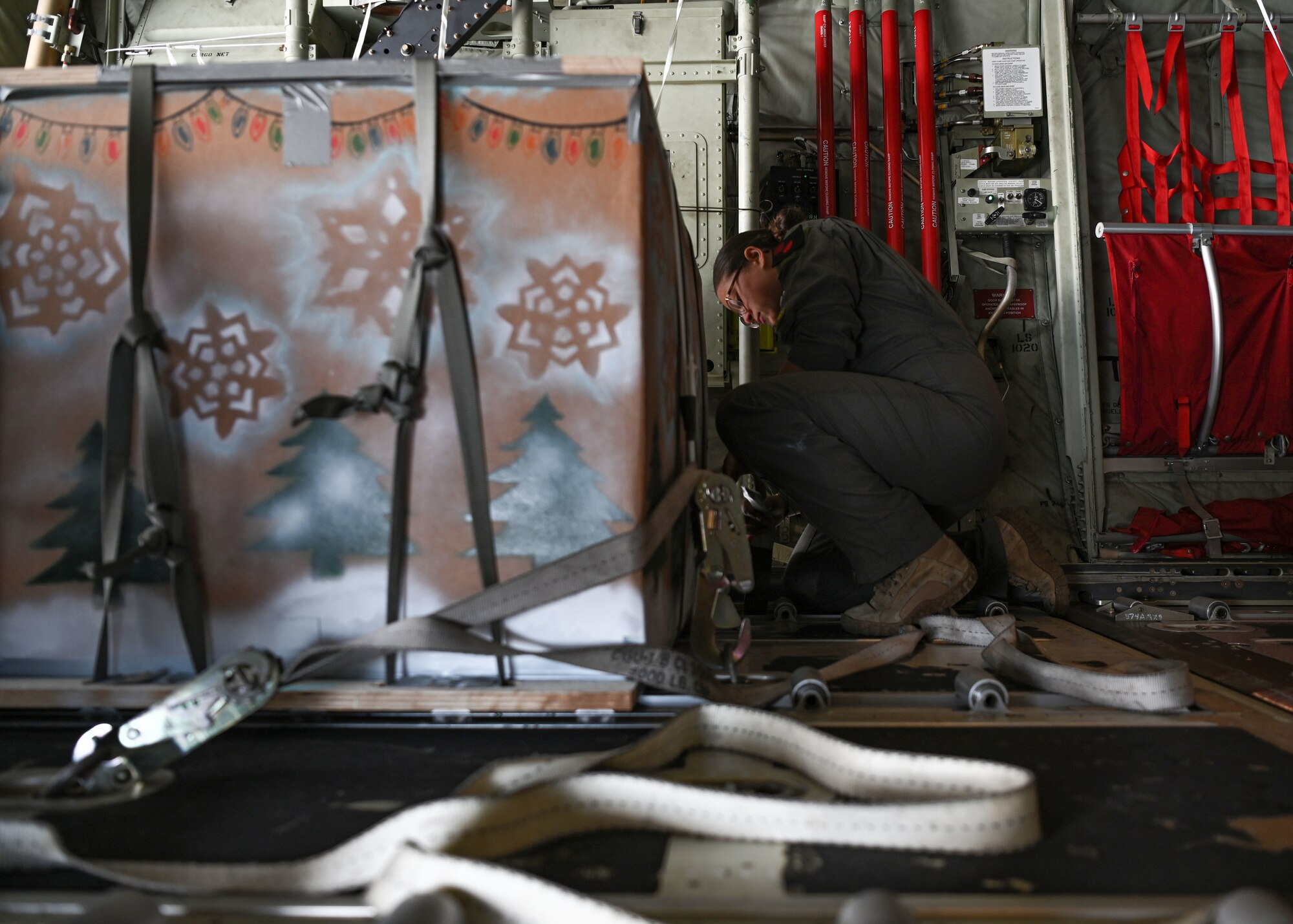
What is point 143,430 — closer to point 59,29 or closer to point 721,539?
point 721,539

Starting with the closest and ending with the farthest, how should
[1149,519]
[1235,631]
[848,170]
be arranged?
[1235,631] → [1149,519] → [848,170]

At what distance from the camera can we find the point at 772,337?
3814 mm

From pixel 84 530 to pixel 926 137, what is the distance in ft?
12.3

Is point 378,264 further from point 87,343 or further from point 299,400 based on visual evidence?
point 87,343

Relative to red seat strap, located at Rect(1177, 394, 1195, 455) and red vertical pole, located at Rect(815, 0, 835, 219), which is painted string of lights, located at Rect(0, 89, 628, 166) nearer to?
red vertical pole, located at Rect(815, 0, 835, 219)

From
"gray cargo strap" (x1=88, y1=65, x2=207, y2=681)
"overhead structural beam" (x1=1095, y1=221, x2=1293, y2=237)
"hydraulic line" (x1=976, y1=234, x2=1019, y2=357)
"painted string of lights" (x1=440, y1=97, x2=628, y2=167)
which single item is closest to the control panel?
"hydraulic line" (x1=976, y1=234, x2=1019, y2=357)

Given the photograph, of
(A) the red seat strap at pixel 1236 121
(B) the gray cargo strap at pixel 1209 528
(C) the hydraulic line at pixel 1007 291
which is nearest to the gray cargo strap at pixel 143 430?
(C) the hydraulic line at pixel 1007 291

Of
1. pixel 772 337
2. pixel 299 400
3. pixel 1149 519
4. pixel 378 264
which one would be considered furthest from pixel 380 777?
pixel 1149 519

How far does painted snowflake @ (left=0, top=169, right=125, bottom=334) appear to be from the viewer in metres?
1.23

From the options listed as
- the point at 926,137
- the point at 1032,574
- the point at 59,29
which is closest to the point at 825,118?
the point at 926,137

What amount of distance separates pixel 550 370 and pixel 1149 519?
3245mm

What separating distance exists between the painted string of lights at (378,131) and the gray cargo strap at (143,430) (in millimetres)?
43

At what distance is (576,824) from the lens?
2.82 ft

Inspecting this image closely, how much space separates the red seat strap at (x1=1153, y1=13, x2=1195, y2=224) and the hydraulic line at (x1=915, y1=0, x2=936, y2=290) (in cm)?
105
